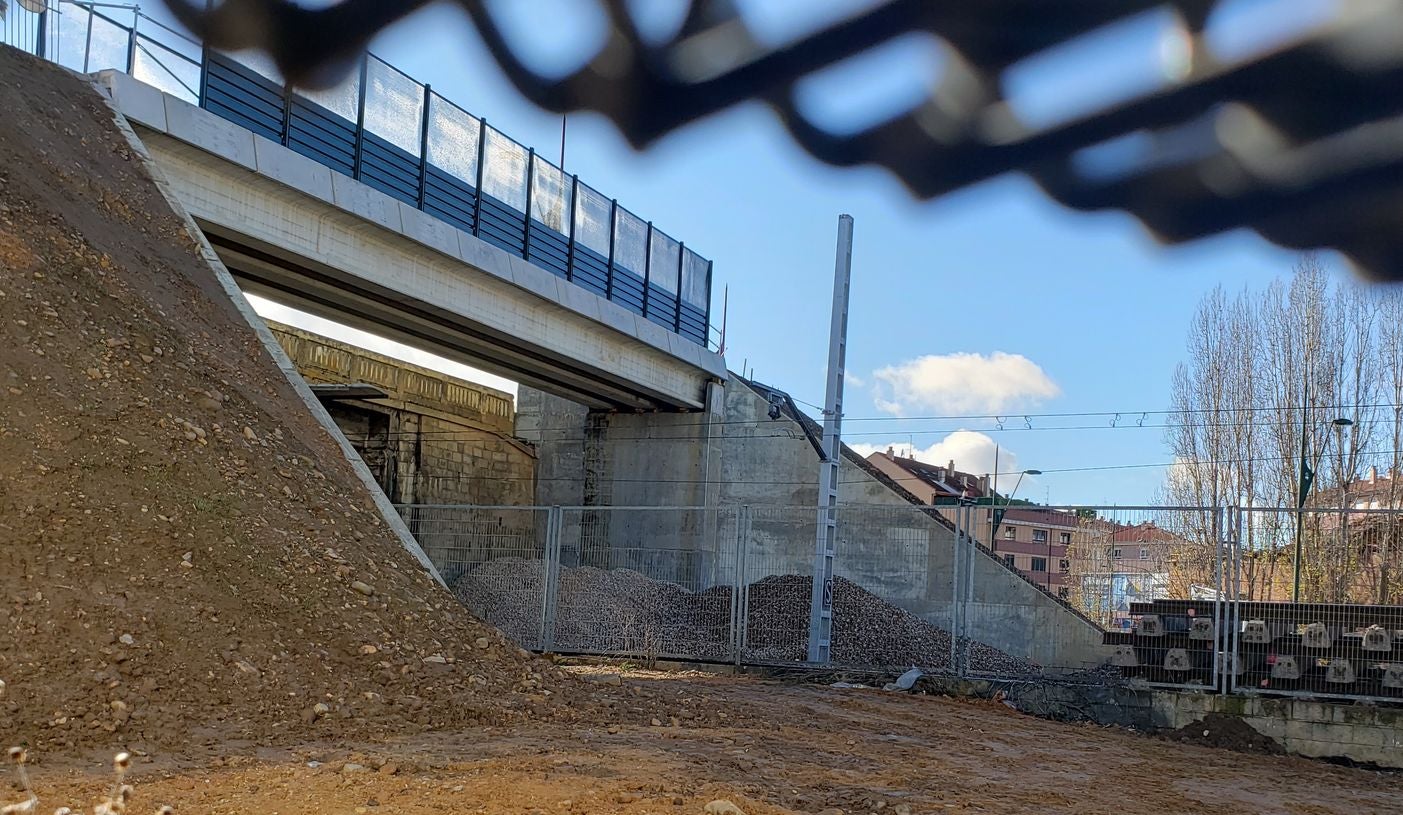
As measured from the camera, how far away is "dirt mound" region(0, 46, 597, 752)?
731 cm

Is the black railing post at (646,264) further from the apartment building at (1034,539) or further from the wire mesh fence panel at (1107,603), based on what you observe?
the wire mesh fence panel at (1107,603)

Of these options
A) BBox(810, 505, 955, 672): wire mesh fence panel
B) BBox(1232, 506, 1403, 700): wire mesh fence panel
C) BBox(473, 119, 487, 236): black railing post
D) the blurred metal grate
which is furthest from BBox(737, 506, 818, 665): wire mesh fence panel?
the blurred metal grate

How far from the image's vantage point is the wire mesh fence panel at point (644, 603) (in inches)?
721

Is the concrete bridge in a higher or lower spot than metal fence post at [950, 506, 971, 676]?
higher

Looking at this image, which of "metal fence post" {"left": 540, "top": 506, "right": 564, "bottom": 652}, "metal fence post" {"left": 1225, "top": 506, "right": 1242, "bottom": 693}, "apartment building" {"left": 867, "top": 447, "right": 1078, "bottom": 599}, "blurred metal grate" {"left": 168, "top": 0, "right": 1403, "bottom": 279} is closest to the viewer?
"blurred metal grate" {"left": 168, "top": 0, "right": 1403, "bottom": 279}

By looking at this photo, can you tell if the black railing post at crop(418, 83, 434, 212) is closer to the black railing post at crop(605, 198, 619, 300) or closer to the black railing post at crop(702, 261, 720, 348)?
the black railing post at crop(605, 198, 619, 300)

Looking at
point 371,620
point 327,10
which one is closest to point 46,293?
point 371,620

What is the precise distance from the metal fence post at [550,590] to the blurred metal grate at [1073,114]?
57.2 ft

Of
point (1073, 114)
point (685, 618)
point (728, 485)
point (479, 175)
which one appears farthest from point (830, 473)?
point (1073, 114)

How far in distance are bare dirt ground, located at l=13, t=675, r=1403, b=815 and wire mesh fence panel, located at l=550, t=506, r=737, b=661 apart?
470cm

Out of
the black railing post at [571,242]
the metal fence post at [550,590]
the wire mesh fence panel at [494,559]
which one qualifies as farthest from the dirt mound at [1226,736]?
the black railing post at [571,242]

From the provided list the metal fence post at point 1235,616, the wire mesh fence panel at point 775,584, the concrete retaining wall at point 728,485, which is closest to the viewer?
the metal fence post at point 1235,616

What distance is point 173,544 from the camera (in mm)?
8773

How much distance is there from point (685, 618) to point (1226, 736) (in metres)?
8.86
